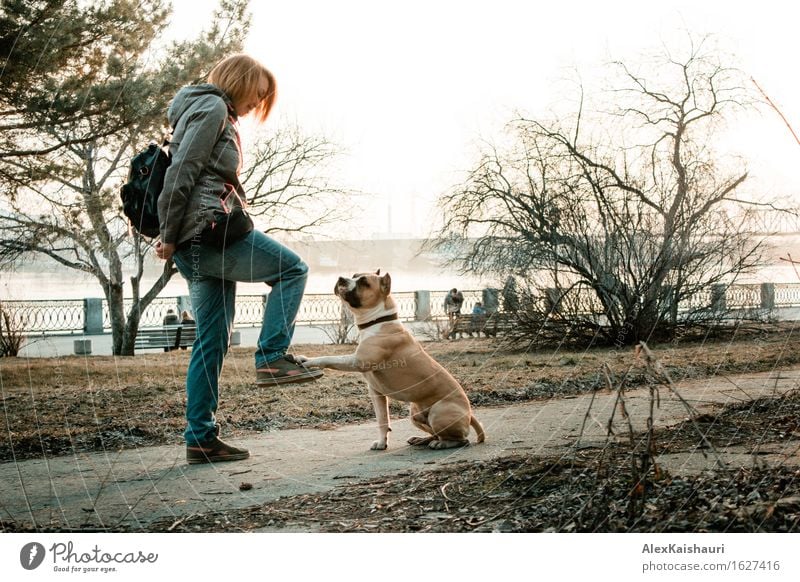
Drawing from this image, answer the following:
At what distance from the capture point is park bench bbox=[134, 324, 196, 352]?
505cm

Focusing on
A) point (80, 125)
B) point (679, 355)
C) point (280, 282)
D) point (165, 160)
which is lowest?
point (679, 355)

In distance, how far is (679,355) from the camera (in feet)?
12.5

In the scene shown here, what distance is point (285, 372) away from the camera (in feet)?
8.41

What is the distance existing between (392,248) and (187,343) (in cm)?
254

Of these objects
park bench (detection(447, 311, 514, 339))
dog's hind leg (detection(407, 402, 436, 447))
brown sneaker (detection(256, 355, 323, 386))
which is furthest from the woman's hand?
park bench (detection(447, 311, 514, 339))

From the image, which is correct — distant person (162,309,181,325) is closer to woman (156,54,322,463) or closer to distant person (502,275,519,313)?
distant person (502,275,519,313)

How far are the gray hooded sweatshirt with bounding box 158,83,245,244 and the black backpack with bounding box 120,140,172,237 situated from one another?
0.05 metres

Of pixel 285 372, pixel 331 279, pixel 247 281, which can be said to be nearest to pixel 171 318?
pixel 331 279

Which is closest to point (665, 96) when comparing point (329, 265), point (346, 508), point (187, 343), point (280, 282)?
point (329, 265)

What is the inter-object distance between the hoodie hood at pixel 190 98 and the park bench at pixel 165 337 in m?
2.41

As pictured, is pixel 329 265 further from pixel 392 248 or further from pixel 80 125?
pixel 80 125

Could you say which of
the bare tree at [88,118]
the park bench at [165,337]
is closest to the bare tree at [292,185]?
the bare tree at [88,118]

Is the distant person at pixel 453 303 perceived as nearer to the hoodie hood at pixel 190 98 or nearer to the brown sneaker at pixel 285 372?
the brown sneaker at pixel 285 372

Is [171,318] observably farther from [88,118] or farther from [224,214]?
[224,214]
